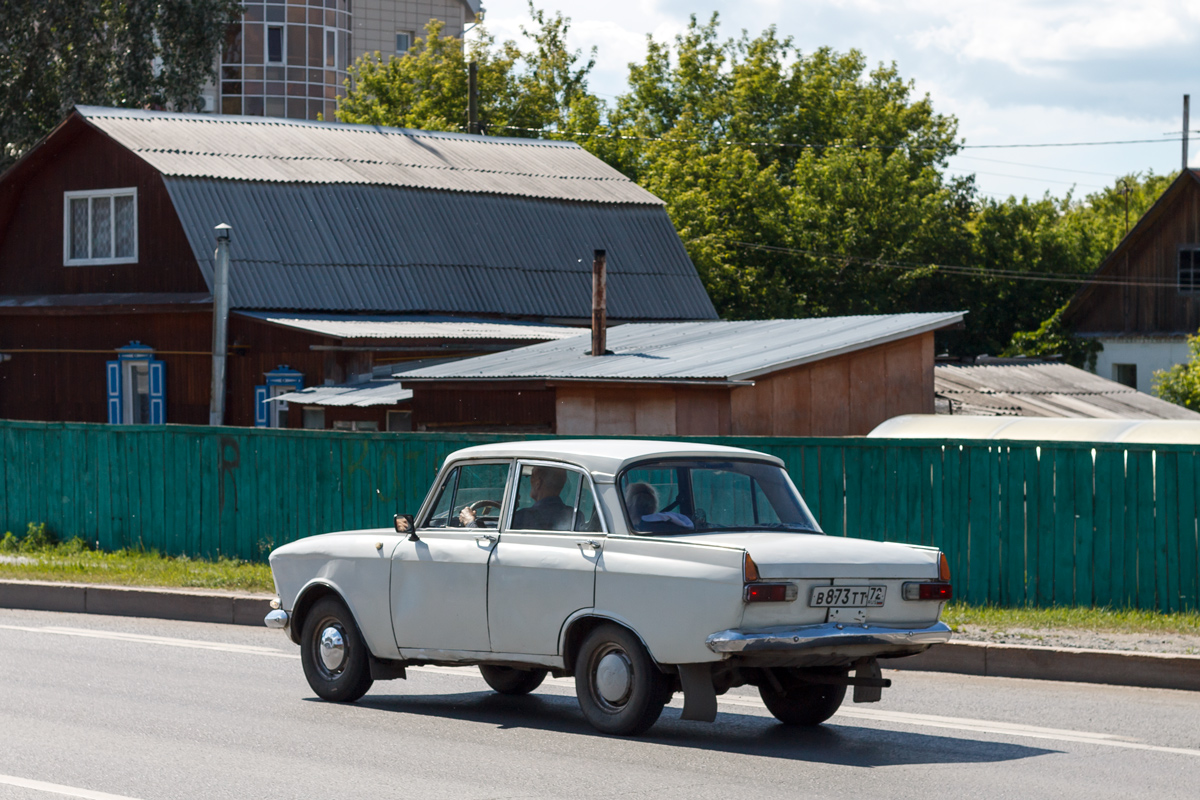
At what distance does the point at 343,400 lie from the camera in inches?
973

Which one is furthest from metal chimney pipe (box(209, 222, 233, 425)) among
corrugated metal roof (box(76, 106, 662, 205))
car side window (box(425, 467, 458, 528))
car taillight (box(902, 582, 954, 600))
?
car taillight (box(902, 582, 954, 600))

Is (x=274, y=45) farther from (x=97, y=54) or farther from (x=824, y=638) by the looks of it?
(x=824, y=638)

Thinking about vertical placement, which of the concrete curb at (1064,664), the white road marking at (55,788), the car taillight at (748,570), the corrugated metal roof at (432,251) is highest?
the corrugated metal roof at (432,251)

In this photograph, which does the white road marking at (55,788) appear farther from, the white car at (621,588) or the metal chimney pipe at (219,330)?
the metal chimney pipe at (219,330)

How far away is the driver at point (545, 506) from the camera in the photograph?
8977 mm

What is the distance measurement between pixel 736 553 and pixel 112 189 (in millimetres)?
26810

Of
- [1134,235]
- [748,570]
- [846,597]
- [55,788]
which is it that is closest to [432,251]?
[846,597]

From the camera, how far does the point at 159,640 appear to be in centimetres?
1332

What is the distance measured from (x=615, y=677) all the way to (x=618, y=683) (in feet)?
0.12

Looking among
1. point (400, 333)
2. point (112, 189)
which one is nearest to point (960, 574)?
point (400, 333)

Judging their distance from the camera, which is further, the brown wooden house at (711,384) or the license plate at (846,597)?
the brown wooden house at (711,384)

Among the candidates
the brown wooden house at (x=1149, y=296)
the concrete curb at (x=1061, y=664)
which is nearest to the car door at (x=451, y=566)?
the concrete curb at (x=1061, y=664)

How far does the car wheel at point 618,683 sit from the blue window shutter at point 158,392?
2400 cm

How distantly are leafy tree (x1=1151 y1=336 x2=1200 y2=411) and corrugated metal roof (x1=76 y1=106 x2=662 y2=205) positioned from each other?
45.3 feet
